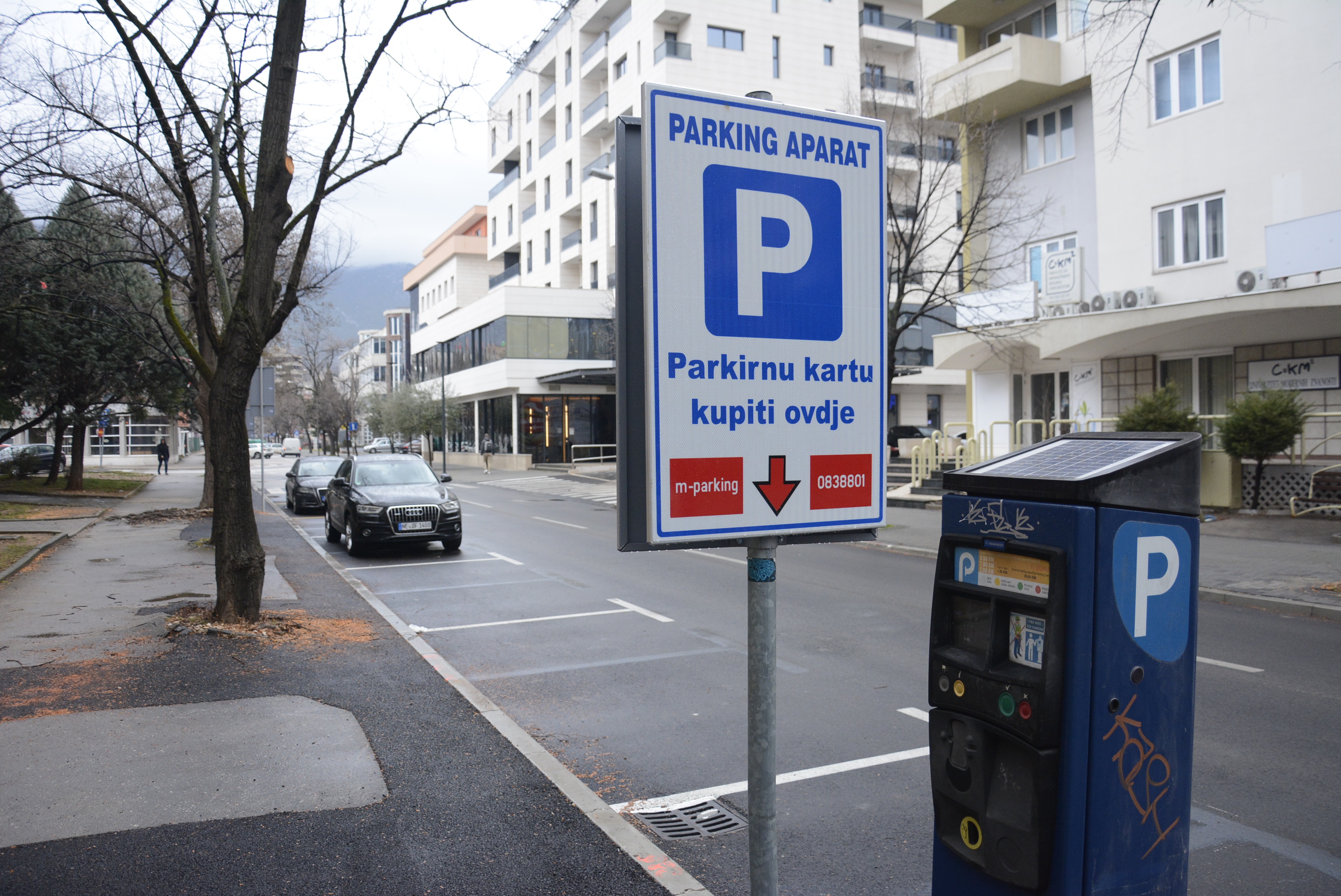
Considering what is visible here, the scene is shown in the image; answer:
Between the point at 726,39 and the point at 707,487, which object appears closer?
the point at 707,487

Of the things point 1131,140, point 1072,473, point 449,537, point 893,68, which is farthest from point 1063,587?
point 893,68

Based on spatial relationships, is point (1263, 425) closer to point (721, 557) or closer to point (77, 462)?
point (721, 557)

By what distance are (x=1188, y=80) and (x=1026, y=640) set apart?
72.5 feet

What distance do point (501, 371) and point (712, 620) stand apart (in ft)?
137

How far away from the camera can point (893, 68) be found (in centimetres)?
5197

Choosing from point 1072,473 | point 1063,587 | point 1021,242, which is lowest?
point 1063,587

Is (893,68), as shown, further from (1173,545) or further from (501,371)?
(1173,545)

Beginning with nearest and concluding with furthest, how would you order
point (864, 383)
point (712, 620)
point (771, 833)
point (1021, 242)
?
point (771, 833) → point (864, 383) → point (712, 620) → point (1021, 242)

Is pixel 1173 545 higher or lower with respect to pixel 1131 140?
lower

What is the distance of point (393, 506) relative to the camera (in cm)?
1486

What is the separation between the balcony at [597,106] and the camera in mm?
49031

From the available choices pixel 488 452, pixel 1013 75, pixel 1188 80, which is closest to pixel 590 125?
pixel 488 452

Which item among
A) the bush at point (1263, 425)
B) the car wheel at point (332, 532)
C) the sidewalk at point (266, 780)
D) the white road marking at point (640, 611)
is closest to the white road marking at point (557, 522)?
the car wheel at point (332, 532)

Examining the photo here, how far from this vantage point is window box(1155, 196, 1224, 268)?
19.8 meters
